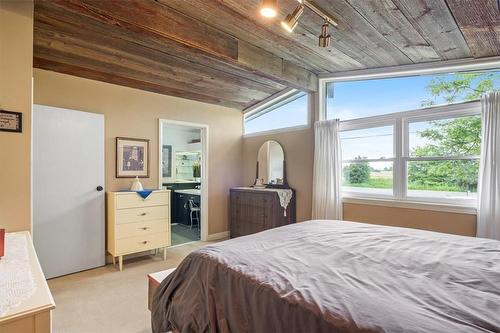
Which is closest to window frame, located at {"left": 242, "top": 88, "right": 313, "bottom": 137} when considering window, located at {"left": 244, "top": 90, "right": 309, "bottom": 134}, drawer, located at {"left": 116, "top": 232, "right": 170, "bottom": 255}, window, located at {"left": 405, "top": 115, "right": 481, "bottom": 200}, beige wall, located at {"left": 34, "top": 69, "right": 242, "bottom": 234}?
window, located at {"left": 244, "top": 90, "right": 309, "bottom": 134}

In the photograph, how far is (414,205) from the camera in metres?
3.07

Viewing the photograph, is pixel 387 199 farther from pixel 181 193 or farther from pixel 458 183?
pixel 181 193

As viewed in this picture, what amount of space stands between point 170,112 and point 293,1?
2606mm

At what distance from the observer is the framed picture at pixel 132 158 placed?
3.60m

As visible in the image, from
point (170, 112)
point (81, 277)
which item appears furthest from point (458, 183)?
point (81, 277)

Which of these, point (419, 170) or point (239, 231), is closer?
point (419, 170)

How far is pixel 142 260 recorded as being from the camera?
361 cm

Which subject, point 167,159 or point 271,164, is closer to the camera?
point 271,164

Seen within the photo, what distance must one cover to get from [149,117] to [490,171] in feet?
13.3

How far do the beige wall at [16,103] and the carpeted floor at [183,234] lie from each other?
2720mm

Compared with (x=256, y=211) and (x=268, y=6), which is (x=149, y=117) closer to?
(x=256, y=211)

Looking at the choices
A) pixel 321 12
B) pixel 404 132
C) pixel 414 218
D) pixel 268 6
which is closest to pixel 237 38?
pixel 321 12

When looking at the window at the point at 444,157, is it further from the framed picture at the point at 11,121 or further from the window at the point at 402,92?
the framed picture at the point at 11,121

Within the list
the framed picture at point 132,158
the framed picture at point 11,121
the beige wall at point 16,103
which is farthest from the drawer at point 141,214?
the framed picture at point 11,121
